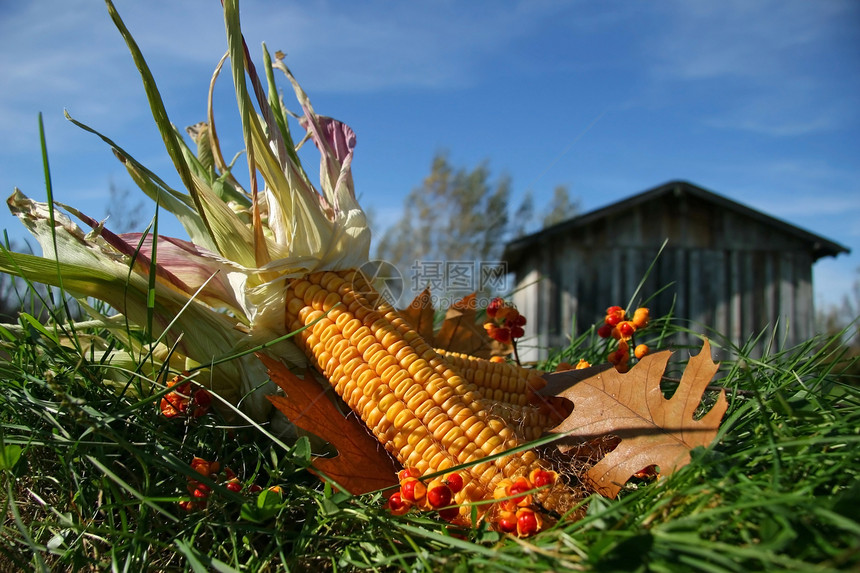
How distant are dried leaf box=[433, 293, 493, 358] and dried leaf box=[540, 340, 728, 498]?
27.7 inches

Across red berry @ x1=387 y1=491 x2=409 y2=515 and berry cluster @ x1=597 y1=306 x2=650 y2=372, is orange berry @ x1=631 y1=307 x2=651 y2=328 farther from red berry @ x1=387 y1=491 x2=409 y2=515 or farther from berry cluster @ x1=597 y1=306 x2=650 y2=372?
red berry @ x1=387 y1=491 x2=409 y2=515

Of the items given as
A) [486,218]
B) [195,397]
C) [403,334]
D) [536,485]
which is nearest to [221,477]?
[195,397]

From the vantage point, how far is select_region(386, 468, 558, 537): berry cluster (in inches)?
34.5

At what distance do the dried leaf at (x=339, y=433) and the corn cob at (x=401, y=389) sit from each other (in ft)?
0.16

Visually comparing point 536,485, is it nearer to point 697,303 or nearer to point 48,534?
point 48,534

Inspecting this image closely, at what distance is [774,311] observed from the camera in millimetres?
8398

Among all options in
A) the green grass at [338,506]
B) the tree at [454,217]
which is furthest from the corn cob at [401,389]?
the tree at [454,217]

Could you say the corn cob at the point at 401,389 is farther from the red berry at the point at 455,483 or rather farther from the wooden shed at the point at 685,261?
the wooden shed at the point at 685,261

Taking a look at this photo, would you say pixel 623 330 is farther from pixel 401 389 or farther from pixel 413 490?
pixel 413 490

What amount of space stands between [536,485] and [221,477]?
2.06ft

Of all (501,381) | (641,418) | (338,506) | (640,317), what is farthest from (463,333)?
(338,506)

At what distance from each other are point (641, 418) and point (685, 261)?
841 cm

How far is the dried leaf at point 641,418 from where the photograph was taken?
3.08 feet

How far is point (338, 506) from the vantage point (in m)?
0.94
